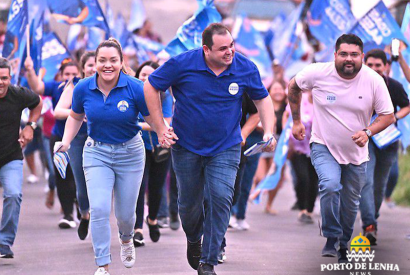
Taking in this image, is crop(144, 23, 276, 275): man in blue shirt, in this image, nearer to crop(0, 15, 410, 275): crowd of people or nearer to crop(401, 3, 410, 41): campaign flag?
crop(0, 15, 410, 275): crowd of people

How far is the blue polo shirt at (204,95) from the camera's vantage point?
734 cm

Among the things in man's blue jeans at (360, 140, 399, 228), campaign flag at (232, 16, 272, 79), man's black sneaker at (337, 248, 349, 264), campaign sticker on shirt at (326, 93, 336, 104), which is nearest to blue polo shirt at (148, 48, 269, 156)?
campaign sticker on shirt at (326, 93, 336, 104)

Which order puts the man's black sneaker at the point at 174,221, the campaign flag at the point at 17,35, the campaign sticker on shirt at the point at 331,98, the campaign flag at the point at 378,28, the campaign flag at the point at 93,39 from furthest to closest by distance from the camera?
the campaign flag at the point at 93,39, the campaign flag at the point at 378,28, the campaign flag at the point at 17,35, the man's black sneaker at the point at 174,221, the campaign sticker on shirt at the point at 331,98

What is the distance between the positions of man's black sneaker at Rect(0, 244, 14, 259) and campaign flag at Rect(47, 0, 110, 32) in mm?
4734

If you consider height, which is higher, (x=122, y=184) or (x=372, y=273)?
(x=122, y=184)

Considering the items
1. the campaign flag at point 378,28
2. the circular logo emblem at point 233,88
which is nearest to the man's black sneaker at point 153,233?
the circular logo emblem at point 233,88

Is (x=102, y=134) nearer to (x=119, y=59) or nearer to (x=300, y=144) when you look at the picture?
(x=119, y=59)

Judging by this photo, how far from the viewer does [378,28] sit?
1215 cm

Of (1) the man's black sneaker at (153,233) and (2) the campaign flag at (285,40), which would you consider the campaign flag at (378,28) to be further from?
(2) the campaign flag at (285,40)

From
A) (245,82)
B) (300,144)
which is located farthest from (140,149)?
(300,144)

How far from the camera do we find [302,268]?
835 centimetres

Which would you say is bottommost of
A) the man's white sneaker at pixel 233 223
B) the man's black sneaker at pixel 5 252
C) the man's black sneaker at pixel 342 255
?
the man's white sneaker at pixel 233 223

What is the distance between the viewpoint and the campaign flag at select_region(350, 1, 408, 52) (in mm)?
11969

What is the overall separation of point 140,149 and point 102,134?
0.38 metres
